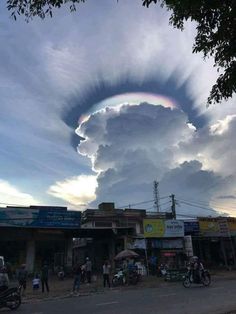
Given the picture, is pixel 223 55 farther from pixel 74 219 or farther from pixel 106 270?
pixel 74 219

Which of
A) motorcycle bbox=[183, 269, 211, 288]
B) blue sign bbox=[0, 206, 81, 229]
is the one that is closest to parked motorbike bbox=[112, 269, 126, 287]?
motorcycle bbox=[183, 269, 211, 288]

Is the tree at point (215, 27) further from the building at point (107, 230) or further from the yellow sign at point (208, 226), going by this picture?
the yellow sign at point (208, 226)

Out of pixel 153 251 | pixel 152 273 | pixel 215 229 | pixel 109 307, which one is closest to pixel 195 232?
pixel 215 229

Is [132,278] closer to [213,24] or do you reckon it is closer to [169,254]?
[169,254]

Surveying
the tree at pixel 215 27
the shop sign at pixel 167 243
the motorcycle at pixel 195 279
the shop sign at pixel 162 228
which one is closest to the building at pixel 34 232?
the shop sign at pixel 162 228

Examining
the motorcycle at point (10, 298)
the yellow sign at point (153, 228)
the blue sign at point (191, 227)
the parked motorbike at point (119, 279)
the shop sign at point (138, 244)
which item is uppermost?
the blue sign at point (191, 227)
